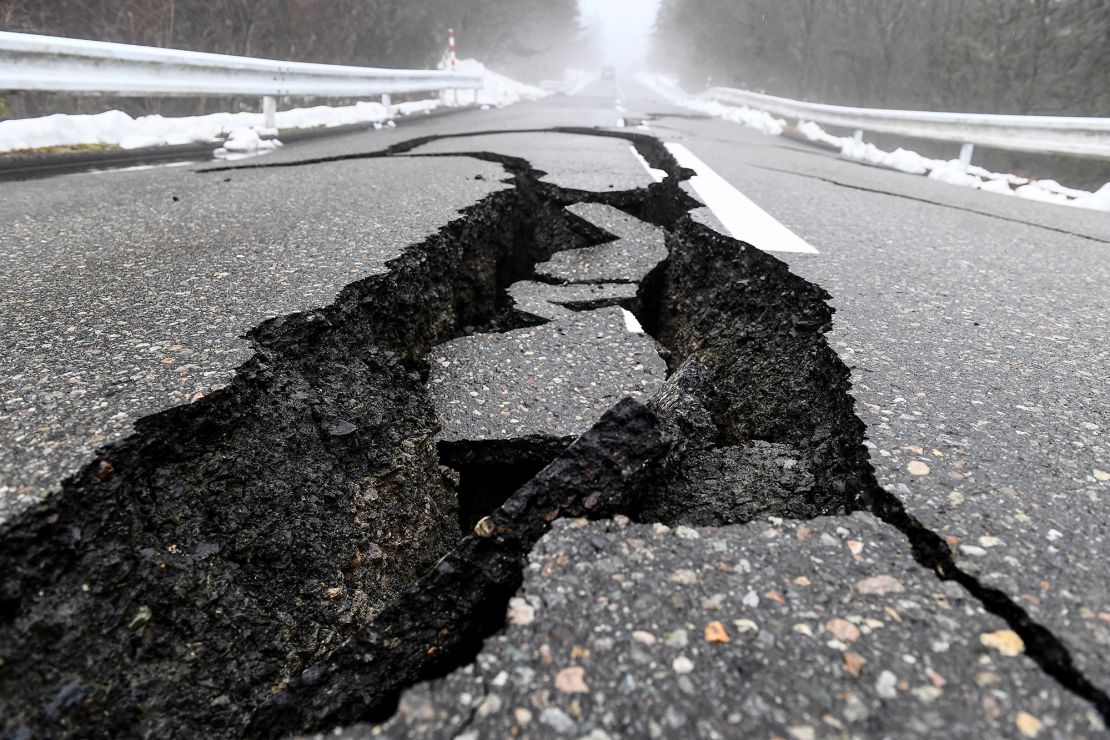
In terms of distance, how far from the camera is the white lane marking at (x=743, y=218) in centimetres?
281

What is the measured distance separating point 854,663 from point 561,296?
6.34ft

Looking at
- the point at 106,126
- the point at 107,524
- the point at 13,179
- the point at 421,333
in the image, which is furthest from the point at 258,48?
the point at 107,524

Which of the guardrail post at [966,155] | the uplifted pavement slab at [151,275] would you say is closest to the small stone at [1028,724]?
the uplifted pavement slab at [151,275]

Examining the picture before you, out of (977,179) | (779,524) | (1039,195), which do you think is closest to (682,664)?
(779,524)

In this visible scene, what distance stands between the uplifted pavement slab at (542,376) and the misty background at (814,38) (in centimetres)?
712

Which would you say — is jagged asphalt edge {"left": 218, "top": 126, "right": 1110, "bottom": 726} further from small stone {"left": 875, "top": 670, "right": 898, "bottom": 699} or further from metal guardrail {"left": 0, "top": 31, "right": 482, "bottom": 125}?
metal guardrail {"left": 0, "top": 31, "right": 482, "bottom": 125}

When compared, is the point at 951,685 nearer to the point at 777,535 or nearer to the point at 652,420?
the point at 777,535

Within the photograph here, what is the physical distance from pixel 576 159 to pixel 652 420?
3.82m

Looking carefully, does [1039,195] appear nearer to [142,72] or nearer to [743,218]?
[743,218]

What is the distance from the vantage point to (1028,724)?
0.79 metres

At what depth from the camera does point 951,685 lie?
843mm

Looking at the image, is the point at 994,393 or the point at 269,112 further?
the point at 269,112

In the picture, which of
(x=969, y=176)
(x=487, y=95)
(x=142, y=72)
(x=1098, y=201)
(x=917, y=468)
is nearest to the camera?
(x=917, y=468)

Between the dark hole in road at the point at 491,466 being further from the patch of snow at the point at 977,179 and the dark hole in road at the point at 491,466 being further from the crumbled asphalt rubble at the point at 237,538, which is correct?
the patch of snow at the point at 977,179
